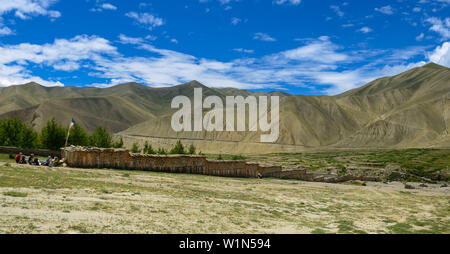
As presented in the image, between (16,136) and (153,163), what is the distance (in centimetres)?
3454

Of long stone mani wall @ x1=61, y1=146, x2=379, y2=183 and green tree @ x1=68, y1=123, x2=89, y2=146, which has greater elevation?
green tree @ x1=68, y1=123, x2=89, y2=146

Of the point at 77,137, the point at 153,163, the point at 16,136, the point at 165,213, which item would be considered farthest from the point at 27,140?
the point at 165,213

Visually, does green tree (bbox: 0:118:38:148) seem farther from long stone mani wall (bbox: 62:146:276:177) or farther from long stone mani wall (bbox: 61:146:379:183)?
long stone mani wall (bbox: 62:146:276:177)

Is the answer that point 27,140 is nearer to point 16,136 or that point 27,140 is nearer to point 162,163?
point 16,136

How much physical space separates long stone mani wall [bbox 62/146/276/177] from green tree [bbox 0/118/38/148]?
2791 cm

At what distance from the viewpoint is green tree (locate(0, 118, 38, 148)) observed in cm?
5209

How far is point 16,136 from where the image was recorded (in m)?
54.2

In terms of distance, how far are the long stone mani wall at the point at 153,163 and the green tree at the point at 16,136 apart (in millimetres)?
27915

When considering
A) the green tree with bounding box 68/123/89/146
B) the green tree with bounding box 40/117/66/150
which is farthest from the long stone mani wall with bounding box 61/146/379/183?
the green tree with bounding box 68/123/89/146

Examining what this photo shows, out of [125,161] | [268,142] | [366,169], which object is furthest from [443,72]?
[125,161]

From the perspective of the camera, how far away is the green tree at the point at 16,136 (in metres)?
52.1

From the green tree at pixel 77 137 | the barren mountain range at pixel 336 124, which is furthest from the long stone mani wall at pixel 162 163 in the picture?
the barren mountain range at pixel 336 124

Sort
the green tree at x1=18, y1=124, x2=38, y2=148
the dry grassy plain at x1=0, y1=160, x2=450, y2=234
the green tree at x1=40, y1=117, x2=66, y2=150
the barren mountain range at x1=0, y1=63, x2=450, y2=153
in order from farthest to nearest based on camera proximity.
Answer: the barren mountain range at x1=0, y1=63, x2=450, y2=153 → the green tree at x1=18, y1=124, x2=38, y2=148 → the green tree at x1=40, y1=117, x2=66, y2=150 → the dry grassy plain at x1=0, y1=160, x2=450, y2=234
